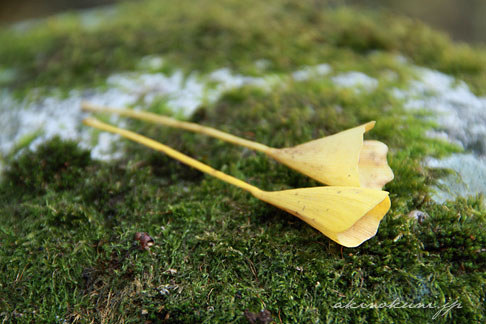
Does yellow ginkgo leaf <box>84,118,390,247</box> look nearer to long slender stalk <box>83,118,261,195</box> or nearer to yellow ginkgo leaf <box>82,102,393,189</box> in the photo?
yellow ginkgo leaf <box>82,102,393,189</box>

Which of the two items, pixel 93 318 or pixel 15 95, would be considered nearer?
pixel 93 318

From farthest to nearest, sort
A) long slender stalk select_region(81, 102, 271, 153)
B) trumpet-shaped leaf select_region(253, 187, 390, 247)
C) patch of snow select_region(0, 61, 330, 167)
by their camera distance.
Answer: patch of snow select_region(0, 61, 330, 167) → long slender stalk select_region(81, 102, 271, 153) → trumpet-shaped leaf select_region(253, 187, 390, 247)

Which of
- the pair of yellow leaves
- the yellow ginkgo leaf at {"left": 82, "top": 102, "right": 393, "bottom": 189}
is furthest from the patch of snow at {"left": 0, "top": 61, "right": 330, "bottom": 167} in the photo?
the yellow ginkgo leaf at {"left": 82, "top": 102, "right": 393, "bottom": 189}

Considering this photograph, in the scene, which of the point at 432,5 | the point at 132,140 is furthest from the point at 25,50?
the point at 432,5

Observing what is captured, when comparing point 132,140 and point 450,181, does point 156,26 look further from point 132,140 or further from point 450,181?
point 450,181

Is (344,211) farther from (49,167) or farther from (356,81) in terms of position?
(49,167)

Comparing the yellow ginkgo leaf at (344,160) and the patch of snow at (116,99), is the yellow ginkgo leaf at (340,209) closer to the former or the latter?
the yellow ginkgo leaf at (344,160)
